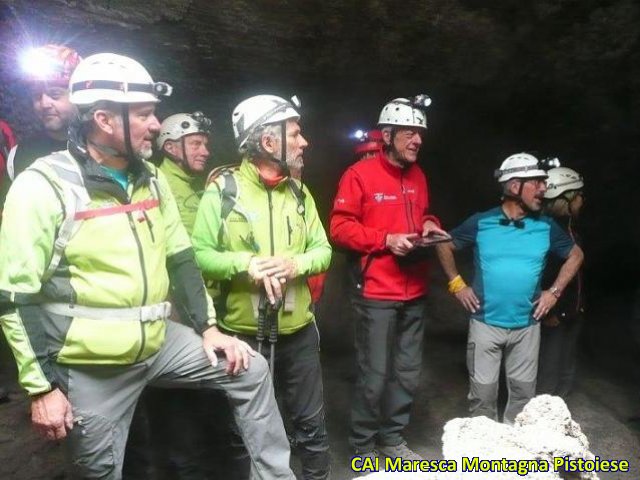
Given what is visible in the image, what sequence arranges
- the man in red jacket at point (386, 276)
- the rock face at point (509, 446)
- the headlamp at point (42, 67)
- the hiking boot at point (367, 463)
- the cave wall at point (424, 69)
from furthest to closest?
1. the cave wall at point (424, 69)
2. the man in red jacket at point (386, 276)
3. the hiking boot at point (367, 463)
4. the headlamp at point (42, 67)
5. the rock face at point (509, 446)

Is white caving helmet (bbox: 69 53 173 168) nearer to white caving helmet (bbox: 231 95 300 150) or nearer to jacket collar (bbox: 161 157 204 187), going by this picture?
white caving helmet (bbox: 231 95 300 150)

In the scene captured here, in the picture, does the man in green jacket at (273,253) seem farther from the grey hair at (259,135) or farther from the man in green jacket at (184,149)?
the man in green jacket at (184,149)

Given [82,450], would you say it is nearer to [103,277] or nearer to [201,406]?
[103,277]

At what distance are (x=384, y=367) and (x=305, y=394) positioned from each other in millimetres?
1105

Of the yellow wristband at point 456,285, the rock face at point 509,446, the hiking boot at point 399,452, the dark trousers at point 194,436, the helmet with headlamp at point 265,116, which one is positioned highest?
the helmet with headlamp at point 265,116

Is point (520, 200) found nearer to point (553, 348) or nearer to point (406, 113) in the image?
point (406, 113)

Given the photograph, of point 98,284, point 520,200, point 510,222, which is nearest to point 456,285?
point 510,222

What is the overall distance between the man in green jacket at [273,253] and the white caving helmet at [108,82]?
1.00 meters

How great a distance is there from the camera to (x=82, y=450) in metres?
2.93

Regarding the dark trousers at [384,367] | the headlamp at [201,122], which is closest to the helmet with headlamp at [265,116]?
the headlamp at [201,122]

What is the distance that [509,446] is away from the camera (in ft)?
8.86

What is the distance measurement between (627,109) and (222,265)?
6023 millimetres

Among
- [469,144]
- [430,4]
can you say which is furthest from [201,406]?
[469,144]

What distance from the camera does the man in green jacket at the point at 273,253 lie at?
12.2 feet
